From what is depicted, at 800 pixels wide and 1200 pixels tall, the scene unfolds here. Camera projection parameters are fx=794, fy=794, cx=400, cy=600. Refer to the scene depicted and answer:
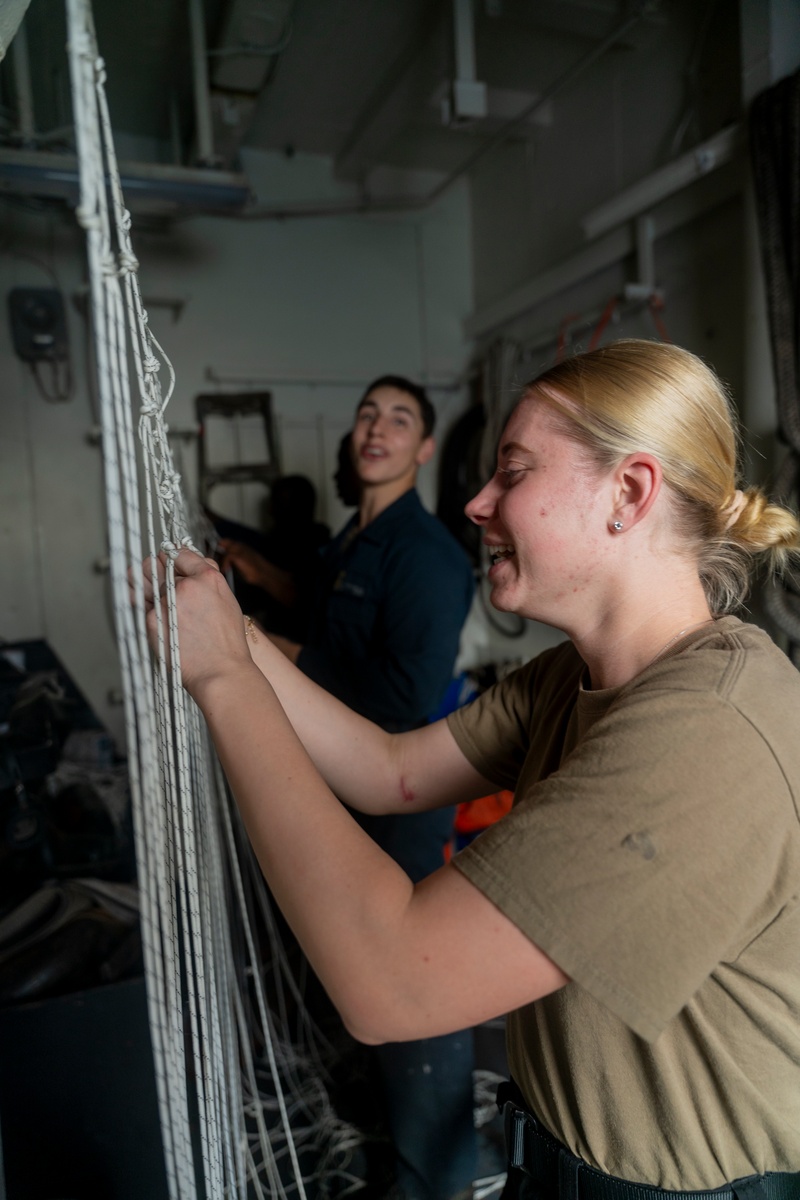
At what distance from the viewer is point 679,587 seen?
0.78m

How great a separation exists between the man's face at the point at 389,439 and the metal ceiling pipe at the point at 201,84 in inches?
55.5

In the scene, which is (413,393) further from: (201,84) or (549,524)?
(201,84)

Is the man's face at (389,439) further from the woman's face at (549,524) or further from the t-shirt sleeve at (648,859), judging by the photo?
the t-shirt sleeve at (648,859)

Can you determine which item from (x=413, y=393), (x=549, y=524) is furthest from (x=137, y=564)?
(x=413, y=393)

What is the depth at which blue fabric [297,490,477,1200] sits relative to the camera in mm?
1525

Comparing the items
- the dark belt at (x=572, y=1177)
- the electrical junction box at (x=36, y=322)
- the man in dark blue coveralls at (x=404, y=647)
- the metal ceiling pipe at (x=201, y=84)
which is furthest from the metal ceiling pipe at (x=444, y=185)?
the dark belt at (x=572, y=1177)

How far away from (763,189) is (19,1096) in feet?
7.92

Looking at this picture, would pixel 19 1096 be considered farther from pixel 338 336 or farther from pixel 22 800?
pixel 338 336

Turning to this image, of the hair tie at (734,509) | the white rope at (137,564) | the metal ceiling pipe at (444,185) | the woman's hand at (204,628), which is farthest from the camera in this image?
the metal ceiling pipe at (444,185)

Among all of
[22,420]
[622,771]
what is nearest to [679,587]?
[622,771]

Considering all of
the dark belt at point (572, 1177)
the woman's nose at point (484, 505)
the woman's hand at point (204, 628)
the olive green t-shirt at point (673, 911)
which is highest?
the woman's nose at point (484, 505)

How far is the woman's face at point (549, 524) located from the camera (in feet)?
2.51

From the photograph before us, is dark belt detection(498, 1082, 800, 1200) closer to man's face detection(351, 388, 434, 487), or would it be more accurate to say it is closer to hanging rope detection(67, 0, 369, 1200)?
hanging rope detection(67, 0, 369, 1200)

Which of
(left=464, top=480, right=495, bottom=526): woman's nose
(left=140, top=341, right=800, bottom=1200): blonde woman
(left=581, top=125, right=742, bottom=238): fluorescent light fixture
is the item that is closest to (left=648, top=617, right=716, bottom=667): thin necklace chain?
(left=140, top=341, right=800, bottom=1200): blonde woman
